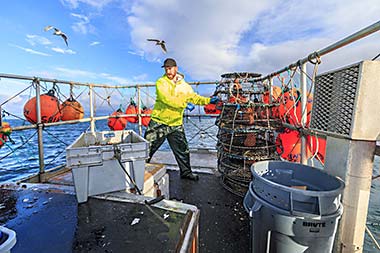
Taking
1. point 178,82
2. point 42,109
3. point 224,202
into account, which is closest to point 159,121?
point 178,82

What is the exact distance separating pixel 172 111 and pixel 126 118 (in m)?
2.51

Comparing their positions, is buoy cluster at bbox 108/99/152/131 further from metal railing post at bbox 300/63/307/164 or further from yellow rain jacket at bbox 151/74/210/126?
metal railing post at bbox 300/63/307/164

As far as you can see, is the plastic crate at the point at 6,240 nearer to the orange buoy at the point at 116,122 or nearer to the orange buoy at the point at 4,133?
the orange buoy at the point at 4,133

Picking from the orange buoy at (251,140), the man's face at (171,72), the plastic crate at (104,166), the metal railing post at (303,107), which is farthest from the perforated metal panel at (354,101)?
the man's face at (171,72)

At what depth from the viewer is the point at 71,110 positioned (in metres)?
3.44

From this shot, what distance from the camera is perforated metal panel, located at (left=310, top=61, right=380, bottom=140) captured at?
1.04 metres

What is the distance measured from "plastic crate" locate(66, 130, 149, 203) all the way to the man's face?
55.0 inches

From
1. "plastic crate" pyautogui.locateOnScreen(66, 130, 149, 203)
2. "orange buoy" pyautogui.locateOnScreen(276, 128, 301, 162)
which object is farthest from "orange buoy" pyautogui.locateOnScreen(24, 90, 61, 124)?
"orange buoy" pyautogui.locateOnScreen(276, 128, 301, 162)


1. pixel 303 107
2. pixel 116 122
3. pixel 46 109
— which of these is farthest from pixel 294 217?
pixel 116 122

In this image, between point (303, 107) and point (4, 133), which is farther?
point (4, 133)

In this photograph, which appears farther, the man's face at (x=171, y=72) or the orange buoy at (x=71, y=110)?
the orange buoy at (x=71, y=110)

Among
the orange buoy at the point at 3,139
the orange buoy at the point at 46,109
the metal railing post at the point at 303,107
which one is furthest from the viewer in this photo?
the orange buoy at the point at 46,109

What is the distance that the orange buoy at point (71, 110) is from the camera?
3.29 m

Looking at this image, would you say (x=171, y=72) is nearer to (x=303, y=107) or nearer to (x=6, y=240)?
(x=303, y=107)
